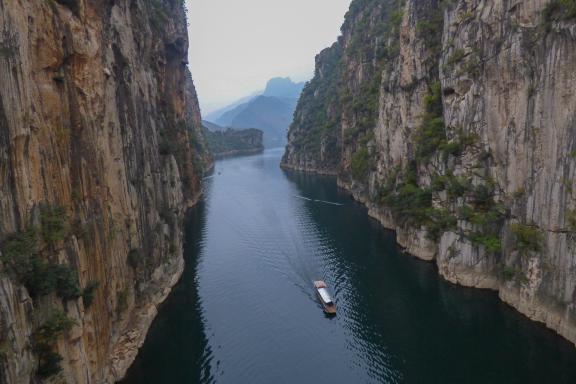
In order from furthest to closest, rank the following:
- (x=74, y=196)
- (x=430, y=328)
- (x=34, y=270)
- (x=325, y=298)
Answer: (x=325, y=298) < (x=430, y=328) < (x=74, y=196) < (x=34, y=270)

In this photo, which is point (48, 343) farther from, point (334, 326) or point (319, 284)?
point (319, 284)

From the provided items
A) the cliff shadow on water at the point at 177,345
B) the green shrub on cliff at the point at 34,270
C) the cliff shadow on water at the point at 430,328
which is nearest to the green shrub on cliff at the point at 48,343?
the green shrub on cliff at the point at 34,270

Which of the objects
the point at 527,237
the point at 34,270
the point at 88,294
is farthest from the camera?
the point at 527,237

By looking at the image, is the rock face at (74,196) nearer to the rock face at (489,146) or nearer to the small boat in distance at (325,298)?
the small boat in distance at (325,298)

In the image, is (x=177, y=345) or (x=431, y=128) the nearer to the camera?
(x=177, y=345)

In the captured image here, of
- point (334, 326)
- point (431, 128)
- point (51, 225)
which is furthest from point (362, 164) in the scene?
point (51, 225)

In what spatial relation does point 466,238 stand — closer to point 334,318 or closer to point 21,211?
point 334,318

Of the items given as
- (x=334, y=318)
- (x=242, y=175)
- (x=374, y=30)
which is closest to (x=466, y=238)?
(x=334, y=318)

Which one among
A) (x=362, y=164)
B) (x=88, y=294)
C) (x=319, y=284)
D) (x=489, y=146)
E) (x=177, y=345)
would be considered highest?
(x=489, y=146)
